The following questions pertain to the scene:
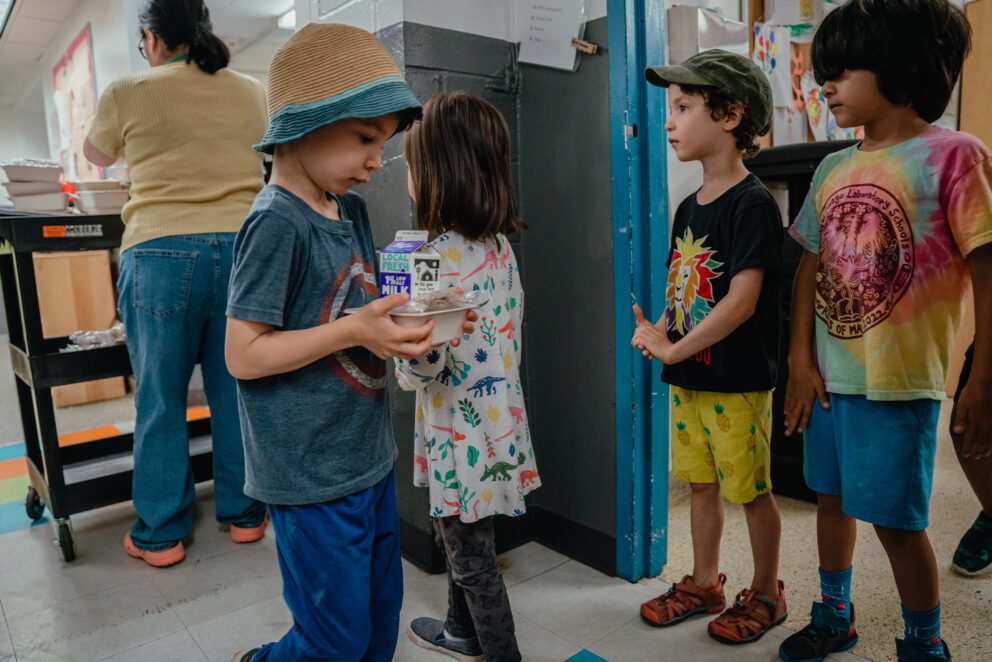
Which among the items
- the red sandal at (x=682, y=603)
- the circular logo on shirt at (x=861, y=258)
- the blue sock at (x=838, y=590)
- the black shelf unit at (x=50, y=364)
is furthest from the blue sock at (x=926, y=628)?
the black shelf unit at (x=50, y=364)

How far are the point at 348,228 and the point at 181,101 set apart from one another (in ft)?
4.08

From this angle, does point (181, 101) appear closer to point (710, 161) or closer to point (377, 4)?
point (377, 4)

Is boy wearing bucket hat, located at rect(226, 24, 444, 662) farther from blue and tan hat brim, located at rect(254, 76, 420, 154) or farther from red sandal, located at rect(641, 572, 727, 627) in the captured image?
red sandal, located at rect(641, 572, 727, 627)

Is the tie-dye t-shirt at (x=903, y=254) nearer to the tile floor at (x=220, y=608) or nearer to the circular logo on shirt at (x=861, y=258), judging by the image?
the circular logo on shirt at (x=861, y=258)

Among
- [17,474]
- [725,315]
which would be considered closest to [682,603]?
[725,315]

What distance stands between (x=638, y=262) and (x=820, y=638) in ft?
3.10

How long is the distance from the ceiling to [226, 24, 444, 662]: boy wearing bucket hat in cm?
593

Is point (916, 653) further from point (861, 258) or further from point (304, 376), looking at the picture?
point (304, 376)

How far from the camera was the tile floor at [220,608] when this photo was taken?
1.60m

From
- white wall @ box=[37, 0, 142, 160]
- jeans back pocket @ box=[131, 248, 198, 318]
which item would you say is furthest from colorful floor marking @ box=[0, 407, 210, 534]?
white wall @ box=[37, 0, 142, 160]

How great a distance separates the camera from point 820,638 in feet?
4.85

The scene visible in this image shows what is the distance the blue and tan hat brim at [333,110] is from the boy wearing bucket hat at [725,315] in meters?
0.73

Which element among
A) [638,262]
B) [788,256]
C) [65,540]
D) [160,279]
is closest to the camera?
[638,262]

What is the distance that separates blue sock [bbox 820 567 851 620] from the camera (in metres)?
1.48
